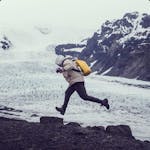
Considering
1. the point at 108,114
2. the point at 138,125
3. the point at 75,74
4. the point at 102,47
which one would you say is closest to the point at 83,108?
the point at 108,114

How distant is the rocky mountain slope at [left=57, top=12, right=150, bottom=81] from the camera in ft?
465

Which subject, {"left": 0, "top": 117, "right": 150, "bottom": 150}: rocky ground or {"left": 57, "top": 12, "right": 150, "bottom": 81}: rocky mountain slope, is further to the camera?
{"left": 57, "top": 12, "right": 150, "bottom": 81}: rocky mountain slope

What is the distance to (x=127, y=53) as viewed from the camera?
15788 centimetres

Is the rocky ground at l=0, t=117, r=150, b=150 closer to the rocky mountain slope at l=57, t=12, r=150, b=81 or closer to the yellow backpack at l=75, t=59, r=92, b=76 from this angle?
the yellow backpack at l=75, t=59, r=92, b=76

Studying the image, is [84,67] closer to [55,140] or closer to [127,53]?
[55,140]

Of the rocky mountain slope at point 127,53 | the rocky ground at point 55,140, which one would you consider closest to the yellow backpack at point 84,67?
the rocky ground at point 55,140

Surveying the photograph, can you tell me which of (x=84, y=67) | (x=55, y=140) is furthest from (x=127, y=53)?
(x=55, y=140)

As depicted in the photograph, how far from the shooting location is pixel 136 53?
147500mm

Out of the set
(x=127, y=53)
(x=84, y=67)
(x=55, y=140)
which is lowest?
(x=55, y=140)

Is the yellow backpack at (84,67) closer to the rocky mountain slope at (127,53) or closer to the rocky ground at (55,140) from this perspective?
the rocky ground at (55,140)

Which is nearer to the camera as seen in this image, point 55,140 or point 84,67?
point 55,140

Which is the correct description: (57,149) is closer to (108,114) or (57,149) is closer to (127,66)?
(108,114)

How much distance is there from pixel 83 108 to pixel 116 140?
104 ft

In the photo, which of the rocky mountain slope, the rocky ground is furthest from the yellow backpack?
the rocky mountain slope
